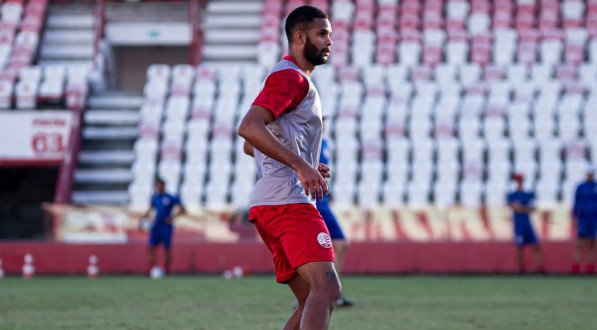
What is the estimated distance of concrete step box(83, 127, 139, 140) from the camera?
26123mm

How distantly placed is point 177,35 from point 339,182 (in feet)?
25.5

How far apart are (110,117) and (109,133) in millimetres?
378

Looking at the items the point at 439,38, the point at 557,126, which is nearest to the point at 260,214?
the point at 557,126

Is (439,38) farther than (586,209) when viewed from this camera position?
Yes

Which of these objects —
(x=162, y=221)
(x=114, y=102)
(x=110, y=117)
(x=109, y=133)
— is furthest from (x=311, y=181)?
(x=114, y=102)

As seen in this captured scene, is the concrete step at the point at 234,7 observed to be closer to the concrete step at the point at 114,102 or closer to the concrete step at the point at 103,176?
the concrete step at the point at 114,102

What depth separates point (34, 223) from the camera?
26.1 meters

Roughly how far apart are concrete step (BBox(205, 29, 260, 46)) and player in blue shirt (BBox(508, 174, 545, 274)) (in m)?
10.8

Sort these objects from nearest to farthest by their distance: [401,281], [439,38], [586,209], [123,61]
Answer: [401,281] < [586,209] < [439,38] < [123,61]

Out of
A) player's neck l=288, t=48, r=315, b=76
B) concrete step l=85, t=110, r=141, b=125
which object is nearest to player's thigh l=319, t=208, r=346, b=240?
player's neck l=288, t=48, r=315, b=76

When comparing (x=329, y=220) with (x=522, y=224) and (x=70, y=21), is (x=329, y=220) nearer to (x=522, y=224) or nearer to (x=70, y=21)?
(x=522, y=224)

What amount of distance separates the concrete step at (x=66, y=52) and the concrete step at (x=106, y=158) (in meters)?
3.63

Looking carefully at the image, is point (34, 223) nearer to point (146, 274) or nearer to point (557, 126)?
point (146, 274)

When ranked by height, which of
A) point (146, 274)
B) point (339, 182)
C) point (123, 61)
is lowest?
point (146, 274)
